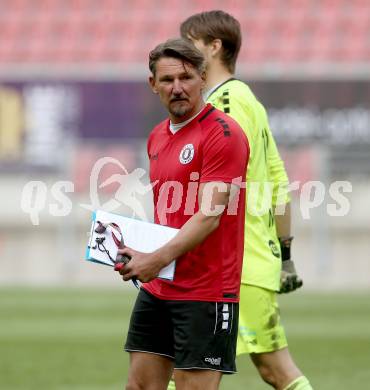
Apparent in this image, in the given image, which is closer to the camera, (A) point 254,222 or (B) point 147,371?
(B) point 147,371

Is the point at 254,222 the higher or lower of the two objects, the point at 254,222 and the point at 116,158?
the lower

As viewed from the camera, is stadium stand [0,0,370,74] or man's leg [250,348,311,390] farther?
stadium stand [0,0,370,74]

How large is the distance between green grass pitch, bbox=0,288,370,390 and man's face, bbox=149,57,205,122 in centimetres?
381

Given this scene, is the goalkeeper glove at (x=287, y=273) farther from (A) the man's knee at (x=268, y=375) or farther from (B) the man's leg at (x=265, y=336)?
(A) the man's knee at (x=268, y=375)

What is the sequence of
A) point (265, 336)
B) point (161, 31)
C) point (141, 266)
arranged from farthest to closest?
point (161, 31), point (265, 336), point (141, 266)

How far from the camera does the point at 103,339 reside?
12.0m

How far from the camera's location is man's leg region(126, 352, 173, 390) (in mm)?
5281

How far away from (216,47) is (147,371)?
1.64 m

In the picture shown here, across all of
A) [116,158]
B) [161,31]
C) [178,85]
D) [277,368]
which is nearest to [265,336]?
[277,368]

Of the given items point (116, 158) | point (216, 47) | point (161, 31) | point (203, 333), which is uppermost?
point (161, 31)

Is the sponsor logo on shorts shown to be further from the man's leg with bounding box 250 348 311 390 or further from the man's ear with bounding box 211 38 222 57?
the man's ear with bounding box 211 38 222 57

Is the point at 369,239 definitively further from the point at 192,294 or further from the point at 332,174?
the point at 192,294

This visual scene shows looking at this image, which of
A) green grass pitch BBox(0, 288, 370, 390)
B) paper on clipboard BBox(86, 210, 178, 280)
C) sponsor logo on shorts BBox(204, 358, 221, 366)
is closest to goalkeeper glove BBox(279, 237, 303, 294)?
sponsor logo on shorts BBox(204, 358, 221, 366)

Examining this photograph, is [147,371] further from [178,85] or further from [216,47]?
[216,47]
